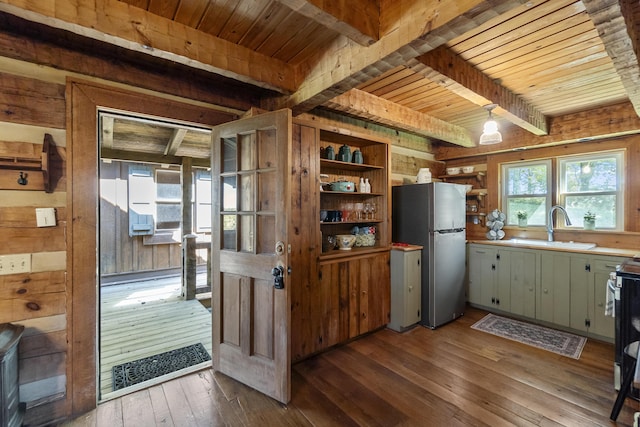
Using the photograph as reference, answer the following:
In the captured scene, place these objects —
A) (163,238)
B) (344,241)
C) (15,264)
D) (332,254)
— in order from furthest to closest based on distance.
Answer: (163,238) → (344,241) → (332,254) → (15,264)

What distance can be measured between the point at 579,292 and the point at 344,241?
2.58m

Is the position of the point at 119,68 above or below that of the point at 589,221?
above

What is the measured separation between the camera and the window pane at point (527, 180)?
3912 mm

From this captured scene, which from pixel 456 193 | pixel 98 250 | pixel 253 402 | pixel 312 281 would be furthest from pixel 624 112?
pixel 98 250

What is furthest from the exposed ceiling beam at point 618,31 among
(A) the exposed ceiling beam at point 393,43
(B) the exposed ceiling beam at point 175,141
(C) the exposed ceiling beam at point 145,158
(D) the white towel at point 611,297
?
(C) the exposed ceiling beam at point 145,158

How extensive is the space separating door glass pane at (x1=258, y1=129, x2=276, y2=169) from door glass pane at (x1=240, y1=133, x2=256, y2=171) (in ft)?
0.22

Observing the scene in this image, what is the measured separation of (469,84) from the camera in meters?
2.32

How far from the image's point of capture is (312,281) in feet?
8.57

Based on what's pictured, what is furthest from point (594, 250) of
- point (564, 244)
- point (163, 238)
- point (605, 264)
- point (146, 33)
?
point (163, 238)

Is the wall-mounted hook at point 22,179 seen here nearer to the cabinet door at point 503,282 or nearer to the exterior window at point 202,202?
the cabinet door at point 503,282

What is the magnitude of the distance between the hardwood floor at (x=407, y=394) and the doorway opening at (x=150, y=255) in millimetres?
372

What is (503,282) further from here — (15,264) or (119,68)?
(15,264)

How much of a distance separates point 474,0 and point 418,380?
2.50 m

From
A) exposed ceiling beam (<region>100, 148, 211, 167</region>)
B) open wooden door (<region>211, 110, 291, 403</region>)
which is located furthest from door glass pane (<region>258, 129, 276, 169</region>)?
exposed ceiling beam (<region>100, 148, 211, 167</region>)
